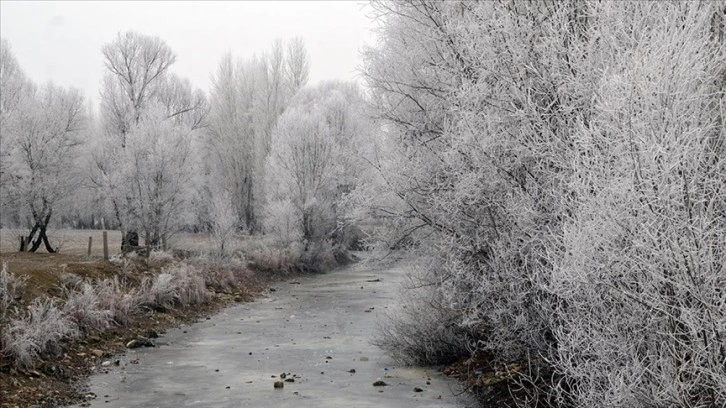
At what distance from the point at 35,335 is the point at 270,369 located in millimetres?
4423

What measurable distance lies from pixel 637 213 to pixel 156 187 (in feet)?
84.7

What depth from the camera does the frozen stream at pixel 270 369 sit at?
10430 millimetres

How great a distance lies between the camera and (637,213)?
17.4 feet

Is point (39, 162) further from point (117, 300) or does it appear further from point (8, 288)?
point (8, 288)

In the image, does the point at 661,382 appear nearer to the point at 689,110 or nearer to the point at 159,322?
the point at 689,110

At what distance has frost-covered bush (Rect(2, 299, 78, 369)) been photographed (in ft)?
37.2

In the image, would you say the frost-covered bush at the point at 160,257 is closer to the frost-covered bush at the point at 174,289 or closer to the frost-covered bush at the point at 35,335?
the frost-covered bush at the point at 174,289

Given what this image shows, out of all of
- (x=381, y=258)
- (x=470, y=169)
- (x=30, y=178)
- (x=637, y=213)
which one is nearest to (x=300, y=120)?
(x=30, y=178)

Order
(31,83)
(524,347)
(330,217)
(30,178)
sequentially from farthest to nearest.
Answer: (31,83) → (330,217) → (30,178) → (524,347)

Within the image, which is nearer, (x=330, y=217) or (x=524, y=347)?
(x=524, y=347)

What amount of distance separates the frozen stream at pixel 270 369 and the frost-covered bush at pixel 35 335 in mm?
1197

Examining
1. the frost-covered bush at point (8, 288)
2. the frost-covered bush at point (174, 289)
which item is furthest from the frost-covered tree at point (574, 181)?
the frost-covered bush at point (174, 289)

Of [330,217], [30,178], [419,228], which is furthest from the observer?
[330,217]

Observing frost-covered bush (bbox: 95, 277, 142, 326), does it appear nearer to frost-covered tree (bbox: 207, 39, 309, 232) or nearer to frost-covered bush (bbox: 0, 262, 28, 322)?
frost-covered bush (bbox: 0, 262, 28, 322)
